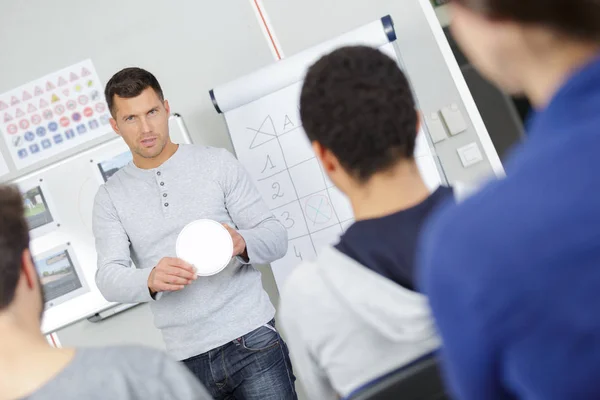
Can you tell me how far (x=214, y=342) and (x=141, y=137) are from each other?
0.68 meters

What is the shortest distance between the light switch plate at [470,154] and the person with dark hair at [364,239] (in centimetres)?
153

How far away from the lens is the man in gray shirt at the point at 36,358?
892 millimetres

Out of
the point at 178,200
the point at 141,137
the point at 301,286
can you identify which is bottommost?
the point at 301,286

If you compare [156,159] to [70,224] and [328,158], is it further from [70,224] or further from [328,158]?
[328,158]

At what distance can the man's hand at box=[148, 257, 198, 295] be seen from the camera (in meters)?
1.69

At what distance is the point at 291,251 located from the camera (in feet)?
7.97

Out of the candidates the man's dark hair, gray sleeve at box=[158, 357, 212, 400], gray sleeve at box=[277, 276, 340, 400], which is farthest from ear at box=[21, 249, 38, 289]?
the man's dark hair

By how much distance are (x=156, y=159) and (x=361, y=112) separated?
1.20 metres

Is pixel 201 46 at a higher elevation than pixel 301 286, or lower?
higher

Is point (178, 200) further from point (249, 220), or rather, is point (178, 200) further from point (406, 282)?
point (406, 282)

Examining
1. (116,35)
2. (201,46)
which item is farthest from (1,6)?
(201,46)

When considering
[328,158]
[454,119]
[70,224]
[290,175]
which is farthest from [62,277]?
[328,158]

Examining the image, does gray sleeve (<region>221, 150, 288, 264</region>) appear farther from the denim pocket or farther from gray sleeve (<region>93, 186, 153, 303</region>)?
gray sleeve (<region>93, 186, 153, 303</region>)

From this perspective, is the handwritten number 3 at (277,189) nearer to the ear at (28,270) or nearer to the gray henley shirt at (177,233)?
the gray henley shirt at (177,233)
